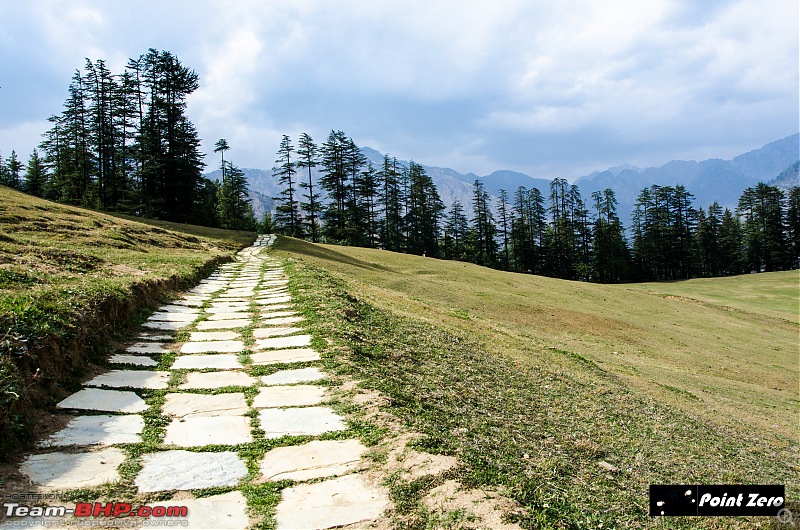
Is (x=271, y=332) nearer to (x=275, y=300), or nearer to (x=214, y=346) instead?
(x=214, y=346)

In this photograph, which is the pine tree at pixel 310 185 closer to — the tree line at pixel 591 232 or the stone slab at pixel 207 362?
the tree line at pixel 591 232

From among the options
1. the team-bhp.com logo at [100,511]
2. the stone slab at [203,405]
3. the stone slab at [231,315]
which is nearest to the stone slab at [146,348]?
the stone slab at [203,405]

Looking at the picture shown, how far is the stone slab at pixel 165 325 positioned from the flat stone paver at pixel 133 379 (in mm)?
1695

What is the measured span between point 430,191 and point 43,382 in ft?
220

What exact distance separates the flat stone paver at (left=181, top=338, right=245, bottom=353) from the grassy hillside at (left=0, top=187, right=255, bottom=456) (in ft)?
2.76

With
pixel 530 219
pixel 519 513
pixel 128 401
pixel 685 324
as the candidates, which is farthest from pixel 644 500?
pixel 530 219

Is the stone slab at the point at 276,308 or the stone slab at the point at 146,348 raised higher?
the stone slab at the point at 276,308

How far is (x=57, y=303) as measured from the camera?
4535mm

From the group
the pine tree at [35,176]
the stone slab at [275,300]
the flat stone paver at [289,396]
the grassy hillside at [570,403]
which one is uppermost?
the pine tree at [35,176]

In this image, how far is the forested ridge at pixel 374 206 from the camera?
38688mm

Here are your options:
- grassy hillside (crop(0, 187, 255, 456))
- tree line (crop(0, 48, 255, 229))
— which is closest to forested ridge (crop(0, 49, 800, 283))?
tree line (crop(0, 48, 255, 229))

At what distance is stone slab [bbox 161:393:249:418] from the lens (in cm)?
356

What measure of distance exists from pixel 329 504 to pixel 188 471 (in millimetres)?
956

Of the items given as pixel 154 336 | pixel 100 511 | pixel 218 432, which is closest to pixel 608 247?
pixel 154 336
